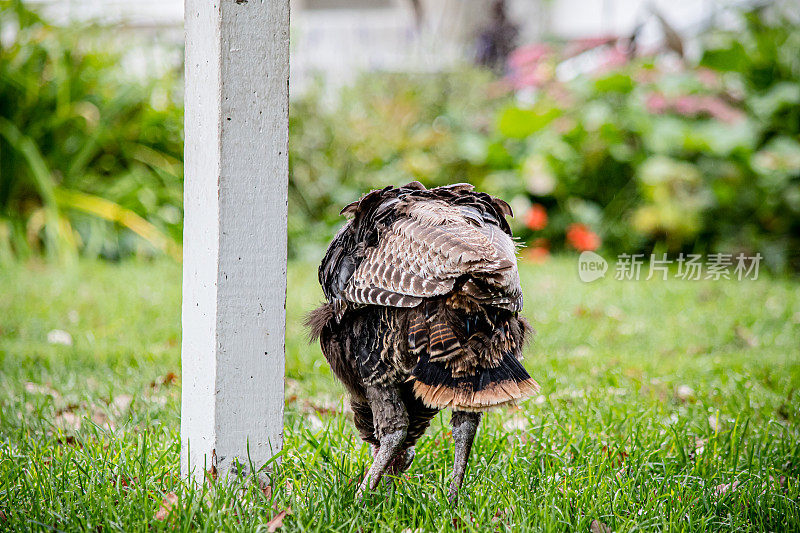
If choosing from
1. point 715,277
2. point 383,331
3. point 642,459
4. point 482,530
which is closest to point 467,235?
point 383,331

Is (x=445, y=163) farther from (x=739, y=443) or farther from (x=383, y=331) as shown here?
(x=383, y=331)

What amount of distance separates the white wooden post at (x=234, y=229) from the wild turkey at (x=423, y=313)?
205 mm

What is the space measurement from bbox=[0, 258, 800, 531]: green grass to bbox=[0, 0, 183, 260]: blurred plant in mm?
1398

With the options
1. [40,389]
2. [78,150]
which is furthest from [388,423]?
[78,150]

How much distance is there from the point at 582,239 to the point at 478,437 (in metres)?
4.34

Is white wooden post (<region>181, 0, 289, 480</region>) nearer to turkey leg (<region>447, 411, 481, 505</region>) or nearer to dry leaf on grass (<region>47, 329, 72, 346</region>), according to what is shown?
turkey leg (<region>447, 411, 481, 505</region>)

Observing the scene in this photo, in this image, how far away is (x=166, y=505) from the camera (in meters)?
1.86

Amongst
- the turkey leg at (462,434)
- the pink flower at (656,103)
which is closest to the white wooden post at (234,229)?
the turkey leg at (462,434)

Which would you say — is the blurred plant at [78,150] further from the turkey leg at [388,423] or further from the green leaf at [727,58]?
the green leaf at [727,58]

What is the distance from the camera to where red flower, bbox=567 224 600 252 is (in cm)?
648

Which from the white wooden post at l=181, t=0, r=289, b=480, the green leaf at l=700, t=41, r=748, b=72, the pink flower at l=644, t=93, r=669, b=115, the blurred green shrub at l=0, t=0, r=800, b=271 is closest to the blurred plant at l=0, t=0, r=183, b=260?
the blurred green shrub at l=0, t=0, r=800, b=271

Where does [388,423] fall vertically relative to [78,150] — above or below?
below

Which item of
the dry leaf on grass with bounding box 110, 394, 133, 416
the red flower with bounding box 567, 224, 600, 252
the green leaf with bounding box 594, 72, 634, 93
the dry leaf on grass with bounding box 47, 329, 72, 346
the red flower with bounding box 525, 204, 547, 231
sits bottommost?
the dry leaf on grass with bounding box 110, 394, 133, 416

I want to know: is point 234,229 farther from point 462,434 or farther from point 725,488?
point 725,488
